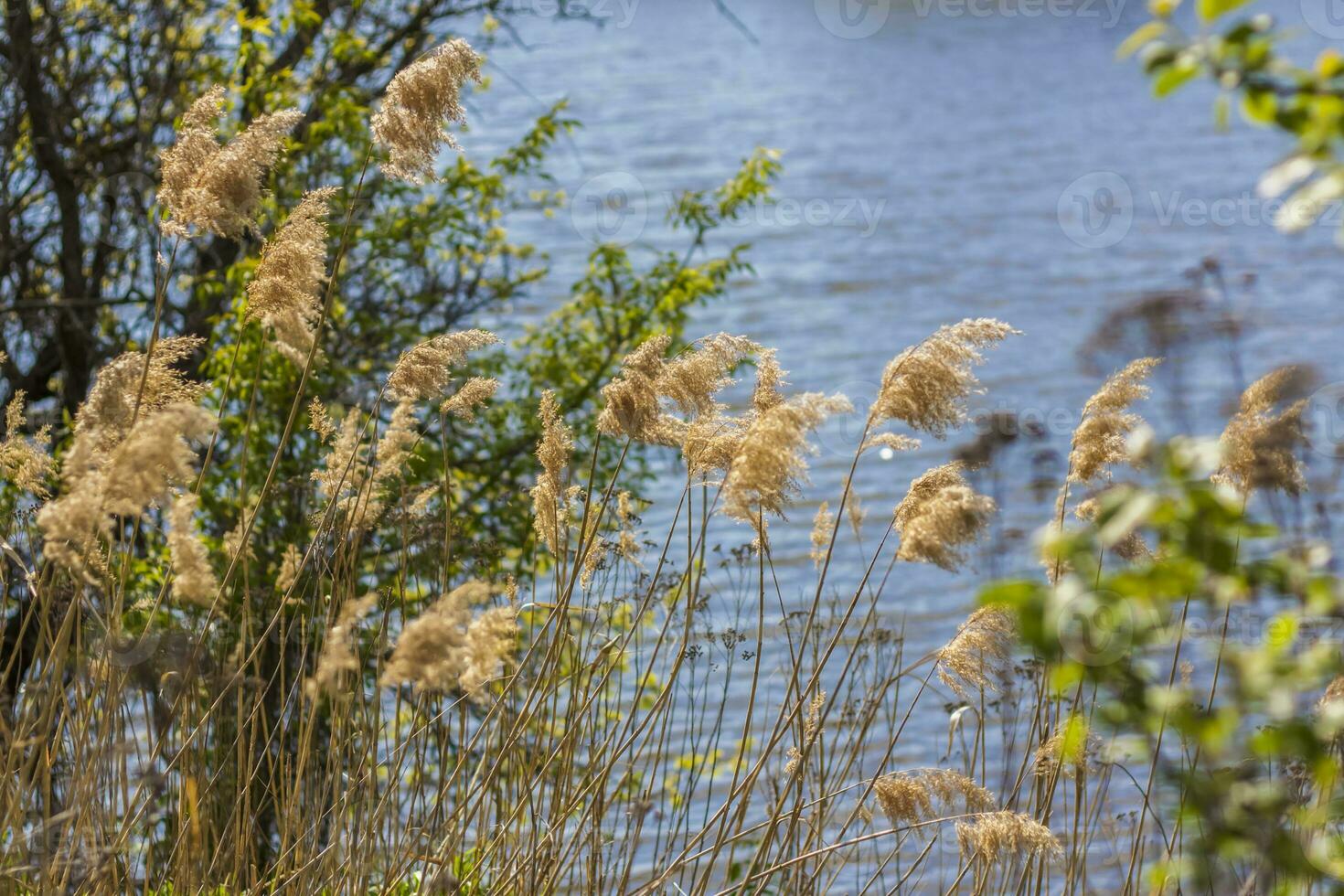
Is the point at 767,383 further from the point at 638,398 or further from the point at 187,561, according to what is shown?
the point at 187,561

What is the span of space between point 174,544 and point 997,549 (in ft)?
5.51

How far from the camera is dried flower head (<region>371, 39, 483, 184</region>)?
6.98 ft

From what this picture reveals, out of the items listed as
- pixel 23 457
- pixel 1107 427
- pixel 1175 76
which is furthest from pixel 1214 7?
pixel 23 457

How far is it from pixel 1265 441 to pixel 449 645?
1303 millimetres

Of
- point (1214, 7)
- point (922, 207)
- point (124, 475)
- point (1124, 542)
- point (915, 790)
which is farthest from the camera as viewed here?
point (922, 207)

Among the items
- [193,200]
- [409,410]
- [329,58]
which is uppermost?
[329,58]

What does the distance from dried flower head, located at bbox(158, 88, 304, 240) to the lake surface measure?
2.62 m

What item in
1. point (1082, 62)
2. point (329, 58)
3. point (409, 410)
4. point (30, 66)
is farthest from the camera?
point (1082, 62)

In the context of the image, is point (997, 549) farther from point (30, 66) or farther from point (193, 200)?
point (30, 66)

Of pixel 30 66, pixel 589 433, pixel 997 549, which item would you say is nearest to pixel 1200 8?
pixel 997 549

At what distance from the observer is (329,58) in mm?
5738

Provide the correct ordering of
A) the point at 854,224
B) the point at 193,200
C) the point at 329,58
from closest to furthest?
the point at 193,200 < the point at 329,58 < the point at 854,224

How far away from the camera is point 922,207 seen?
1261 cm

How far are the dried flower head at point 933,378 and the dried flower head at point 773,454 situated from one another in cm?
12
